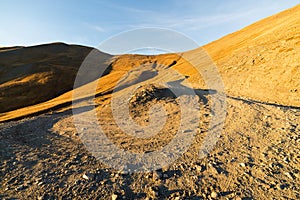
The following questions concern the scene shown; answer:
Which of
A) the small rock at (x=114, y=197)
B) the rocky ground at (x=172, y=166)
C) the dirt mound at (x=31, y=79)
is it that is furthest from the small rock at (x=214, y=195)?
the dirt mound at (x=31, y=79)

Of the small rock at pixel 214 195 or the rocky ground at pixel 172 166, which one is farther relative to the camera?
the rocky ground at pixel 172 166

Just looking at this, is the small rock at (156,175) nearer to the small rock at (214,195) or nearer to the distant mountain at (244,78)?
the small rock at (214,195)

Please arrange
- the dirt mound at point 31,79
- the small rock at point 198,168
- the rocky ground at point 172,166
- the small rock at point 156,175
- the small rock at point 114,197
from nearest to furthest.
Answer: the small rock at point 114,197 → the rocky ground at point 172,166 → the small rock at point 156,175 → the small rock at point 198,168 → the dirt mound at point 31,79

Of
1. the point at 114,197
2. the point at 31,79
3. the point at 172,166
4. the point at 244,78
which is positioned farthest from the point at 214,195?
the point at 31,79

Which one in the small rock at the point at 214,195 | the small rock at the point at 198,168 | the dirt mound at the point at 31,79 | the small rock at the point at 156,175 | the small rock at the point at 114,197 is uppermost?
the dirt mound at the point at 31,79

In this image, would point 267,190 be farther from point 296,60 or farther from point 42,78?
point 42,78

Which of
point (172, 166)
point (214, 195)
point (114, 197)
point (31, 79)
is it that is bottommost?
point (214, 195)

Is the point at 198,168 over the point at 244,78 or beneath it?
over

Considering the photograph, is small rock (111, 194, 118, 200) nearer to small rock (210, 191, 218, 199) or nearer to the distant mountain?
small rock (210, 191, 218, 199)

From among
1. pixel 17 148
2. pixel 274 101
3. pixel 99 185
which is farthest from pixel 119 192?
pixel 274 101

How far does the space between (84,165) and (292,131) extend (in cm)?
728

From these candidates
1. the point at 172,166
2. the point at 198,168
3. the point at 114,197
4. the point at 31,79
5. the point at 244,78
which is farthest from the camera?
the point at 31,79

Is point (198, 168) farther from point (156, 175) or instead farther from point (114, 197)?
point (114, 197)

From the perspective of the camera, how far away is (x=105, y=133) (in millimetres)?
9250
